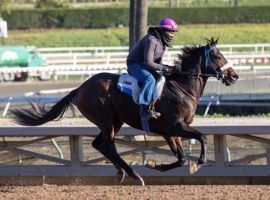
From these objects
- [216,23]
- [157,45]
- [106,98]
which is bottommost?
[216,23]

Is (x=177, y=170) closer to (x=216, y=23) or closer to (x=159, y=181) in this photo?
(x=159, y=181)

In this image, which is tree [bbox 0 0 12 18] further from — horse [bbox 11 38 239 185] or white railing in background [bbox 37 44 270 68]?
horse [bbox 11 38 239 185]

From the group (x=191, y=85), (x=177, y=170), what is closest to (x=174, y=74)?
(x=191, y=85)

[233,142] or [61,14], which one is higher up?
[233,142]

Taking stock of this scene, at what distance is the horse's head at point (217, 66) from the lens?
9.40 m

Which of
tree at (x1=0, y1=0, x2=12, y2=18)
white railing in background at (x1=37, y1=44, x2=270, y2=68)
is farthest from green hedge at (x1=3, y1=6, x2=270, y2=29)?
white railing in background at (x1=37, y1=44, x2=270, y2=68)

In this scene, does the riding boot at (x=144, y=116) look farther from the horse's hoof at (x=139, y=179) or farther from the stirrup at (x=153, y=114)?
the horse's hoof at (x=139, y=179)

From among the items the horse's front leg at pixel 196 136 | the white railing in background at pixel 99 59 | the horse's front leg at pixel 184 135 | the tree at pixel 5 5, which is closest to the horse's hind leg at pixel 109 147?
the horse's front leg at pixel 184 135

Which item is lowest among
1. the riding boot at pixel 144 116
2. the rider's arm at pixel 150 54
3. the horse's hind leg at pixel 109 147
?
the horse's hind leg at pixel 109 147

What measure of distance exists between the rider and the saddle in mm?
52

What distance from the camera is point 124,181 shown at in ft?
34.6

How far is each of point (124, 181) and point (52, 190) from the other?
1.30m

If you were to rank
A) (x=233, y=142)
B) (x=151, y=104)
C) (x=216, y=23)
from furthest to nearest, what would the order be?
(x=216, y=23), (x=233, y=142), (x=151, y=104)

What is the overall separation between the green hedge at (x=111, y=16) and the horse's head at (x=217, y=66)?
39.9 m
